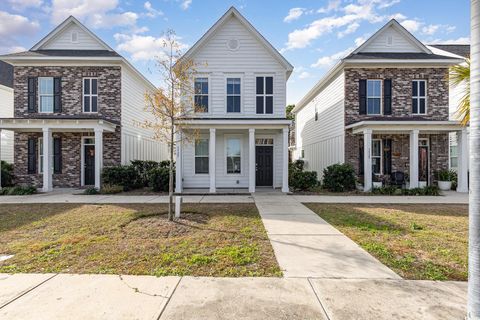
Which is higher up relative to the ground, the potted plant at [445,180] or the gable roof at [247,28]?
the gable roof at [247,28]

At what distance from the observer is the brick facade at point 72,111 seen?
14.2 metres

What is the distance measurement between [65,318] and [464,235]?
7512mm

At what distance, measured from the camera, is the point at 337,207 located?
9.15 m

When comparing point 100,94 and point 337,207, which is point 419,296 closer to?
point 337,207

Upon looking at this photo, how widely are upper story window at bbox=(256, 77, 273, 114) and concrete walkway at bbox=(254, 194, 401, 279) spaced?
7.35 meters

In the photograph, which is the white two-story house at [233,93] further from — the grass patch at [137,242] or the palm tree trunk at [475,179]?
the palm tree trunk at [475,179]

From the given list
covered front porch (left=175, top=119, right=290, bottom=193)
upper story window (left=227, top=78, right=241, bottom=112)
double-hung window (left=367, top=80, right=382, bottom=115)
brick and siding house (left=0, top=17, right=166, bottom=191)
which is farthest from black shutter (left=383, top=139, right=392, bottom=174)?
brick and siding house (left=0, top=17, right=166, bottom=191)

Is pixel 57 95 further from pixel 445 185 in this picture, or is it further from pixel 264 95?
pixel 445 185

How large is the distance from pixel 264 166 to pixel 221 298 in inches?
449

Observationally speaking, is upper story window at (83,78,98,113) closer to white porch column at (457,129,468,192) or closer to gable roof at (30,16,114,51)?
gable roof at (30,16,114,51)

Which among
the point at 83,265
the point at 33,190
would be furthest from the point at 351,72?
the point at 33,190

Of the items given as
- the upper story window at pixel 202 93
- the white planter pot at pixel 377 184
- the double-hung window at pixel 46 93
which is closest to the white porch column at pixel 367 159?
the white planter pot at pixel 377 184

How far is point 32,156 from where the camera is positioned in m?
14.6

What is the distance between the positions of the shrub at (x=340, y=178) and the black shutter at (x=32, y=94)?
53.0 ft
